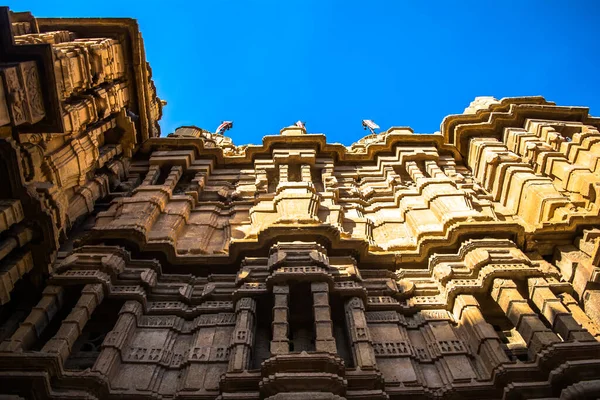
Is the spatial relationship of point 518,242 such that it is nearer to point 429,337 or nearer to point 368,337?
point 429,337

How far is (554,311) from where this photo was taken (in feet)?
37.6

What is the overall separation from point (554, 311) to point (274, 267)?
6.12 meters

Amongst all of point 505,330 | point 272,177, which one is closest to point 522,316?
point 505,330

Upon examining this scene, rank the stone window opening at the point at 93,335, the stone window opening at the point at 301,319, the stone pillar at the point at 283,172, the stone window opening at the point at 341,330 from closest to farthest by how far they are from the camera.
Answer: the stone window opening at the point at 341,330 → the stone window opening at the point at 93,335 → the stone window opening at the point at 301,319 → the stone pillar at the point at 283,172

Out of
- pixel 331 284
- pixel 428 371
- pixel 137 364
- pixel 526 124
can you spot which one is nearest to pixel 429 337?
pixel 428 371

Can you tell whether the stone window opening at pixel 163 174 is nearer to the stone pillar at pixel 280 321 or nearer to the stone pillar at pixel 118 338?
the stone pillar at pixel 118 338

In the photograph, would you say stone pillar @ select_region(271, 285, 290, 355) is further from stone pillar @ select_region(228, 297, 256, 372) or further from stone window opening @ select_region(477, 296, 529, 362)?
stone window opening @ select_region(477, 296, 529, 362)

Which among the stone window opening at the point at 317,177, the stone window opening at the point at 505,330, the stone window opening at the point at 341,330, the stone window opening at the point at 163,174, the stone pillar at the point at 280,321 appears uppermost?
the stone window opening at the point at 163,174

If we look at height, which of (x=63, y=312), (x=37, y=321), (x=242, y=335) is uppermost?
(x=37, y=321)

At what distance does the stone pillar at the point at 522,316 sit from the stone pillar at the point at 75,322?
899 centimetres

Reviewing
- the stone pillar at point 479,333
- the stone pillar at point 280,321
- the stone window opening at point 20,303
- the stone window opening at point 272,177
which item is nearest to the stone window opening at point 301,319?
the stone pillar at point 280,321

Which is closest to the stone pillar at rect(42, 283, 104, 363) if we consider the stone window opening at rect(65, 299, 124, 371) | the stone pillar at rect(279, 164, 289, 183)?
the stone window opening at rect(65, 299, 124, 371)

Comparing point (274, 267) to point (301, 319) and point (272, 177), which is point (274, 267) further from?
point (272, 177)

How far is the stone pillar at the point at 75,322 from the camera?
1040 cm
